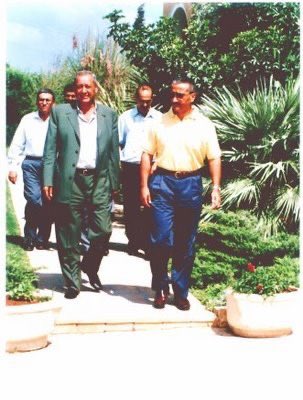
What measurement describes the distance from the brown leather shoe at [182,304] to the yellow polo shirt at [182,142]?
103 centimetres

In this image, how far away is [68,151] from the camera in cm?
571

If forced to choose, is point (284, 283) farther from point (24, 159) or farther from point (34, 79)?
point (34, 79)

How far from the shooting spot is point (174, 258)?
224 inches

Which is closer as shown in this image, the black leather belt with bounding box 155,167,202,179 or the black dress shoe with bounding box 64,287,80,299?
the black leather belt with bounding box 155,167,202,179

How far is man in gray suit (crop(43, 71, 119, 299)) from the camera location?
572cm

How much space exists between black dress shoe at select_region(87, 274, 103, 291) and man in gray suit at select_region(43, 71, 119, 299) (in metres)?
0.23

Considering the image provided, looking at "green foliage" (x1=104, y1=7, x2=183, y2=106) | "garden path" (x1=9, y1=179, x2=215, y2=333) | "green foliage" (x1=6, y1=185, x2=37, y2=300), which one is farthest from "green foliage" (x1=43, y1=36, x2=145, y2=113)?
"green foliage" (x1=6, y1=185, x2=37, y2=300)

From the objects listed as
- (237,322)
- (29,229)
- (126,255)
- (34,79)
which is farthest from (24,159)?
(34,79)

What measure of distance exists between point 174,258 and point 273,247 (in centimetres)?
158

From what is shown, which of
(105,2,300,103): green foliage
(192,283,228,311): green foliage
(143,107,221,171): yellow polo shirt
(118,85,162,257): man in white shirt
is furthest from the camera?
(105,2,300,103): green foliage

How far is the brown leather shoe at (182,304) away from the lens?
18.5 feet

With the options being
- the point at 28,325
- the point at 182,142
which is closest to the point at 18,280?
the point at 28,325

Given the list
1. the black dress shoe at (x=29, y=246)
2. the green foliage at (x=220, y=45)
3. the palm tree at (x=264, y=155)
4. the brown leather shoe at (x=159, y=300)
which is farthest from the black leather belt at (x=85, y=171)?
the green foliage at (x=220, y=45)

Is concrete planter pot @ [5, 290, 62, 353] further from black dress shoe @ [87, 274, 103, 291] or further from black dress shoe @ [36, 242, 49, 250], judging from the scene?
black dress shoe @ [36, 242, 49, 250]
